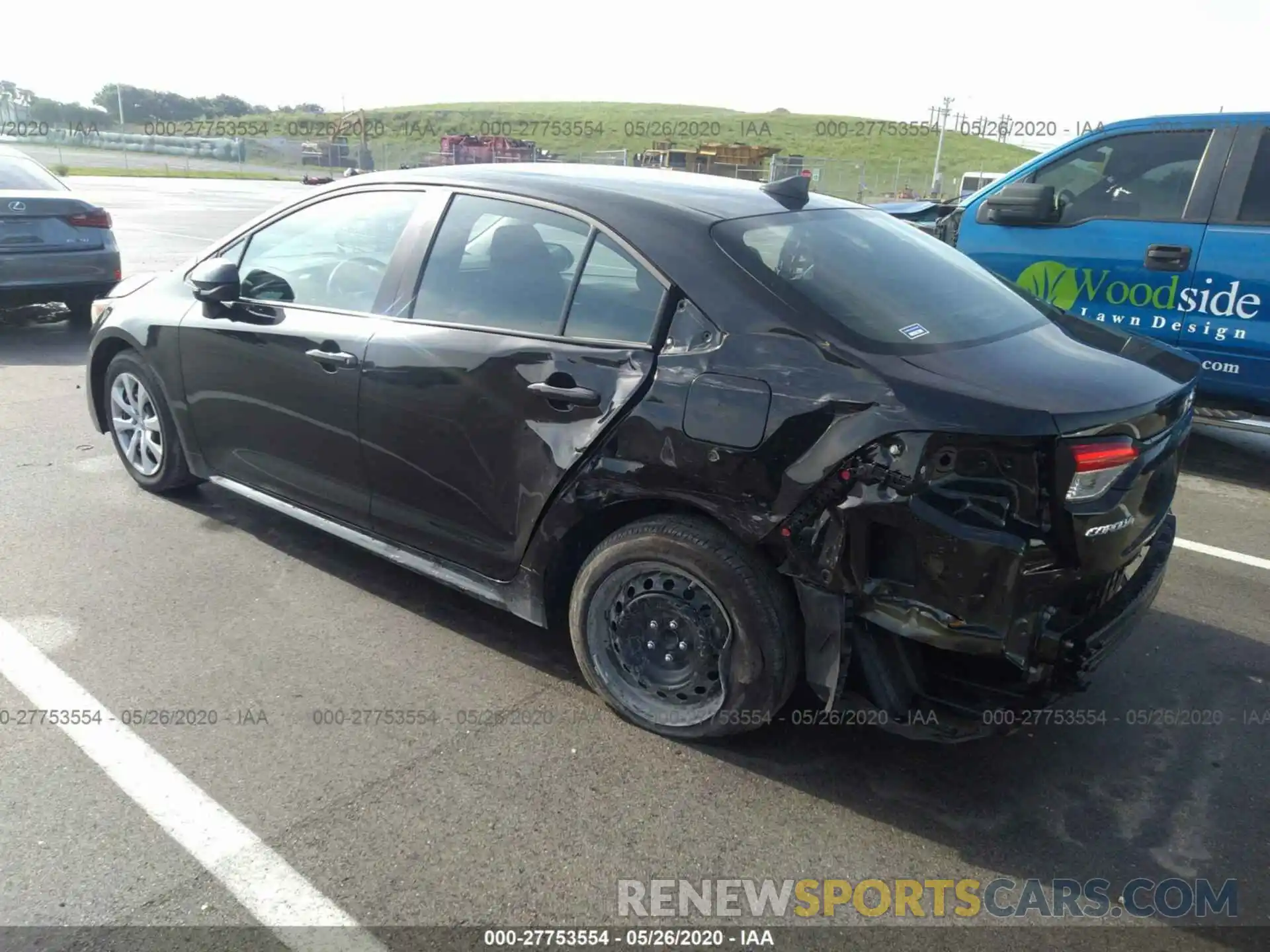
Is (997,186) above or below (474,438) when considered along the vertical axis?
above

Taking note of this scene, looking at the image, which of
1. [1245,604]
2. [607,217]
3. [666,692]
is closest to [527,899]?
[666,692]

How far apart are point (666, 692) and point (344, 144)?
5558 cm

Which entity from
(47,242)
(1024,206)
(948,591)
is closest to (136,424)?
(948,591)

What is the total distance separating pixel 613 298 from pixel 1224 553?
3.44 m

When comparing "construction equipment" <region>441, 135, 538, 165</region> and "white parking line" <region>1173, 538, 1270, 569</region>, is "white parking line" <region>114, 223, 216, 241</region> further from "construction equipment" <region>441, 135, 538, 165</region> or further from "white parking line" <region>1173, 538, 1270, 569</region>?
"construction equipment" <region>441, 135, 538, 165</region>

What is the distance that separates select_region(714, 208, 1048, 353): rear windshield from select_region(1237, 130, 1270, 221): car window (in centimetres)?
283

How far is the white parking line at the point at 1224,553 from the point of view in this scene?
4.50 m

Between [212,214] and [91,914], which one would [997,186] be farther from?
[212,214]

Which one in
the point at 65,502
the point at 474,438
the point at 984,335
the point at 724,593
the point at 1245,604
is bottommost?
the point at 65,502

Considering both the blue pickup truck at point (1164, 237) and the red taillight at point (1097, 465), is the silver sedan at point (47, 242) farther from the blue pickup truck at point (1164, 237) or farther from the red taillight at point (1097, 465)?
the red taillight at point (1097, 465)

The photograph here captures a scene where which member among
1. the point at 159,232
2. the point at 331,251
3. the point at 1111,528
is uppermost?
the point at 331,251

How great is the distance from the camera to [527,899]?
240 centimetres

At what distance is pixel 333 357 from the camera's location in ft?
11.9

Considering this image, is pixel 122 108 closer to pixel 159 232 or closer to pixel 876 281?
pixel 159 232
